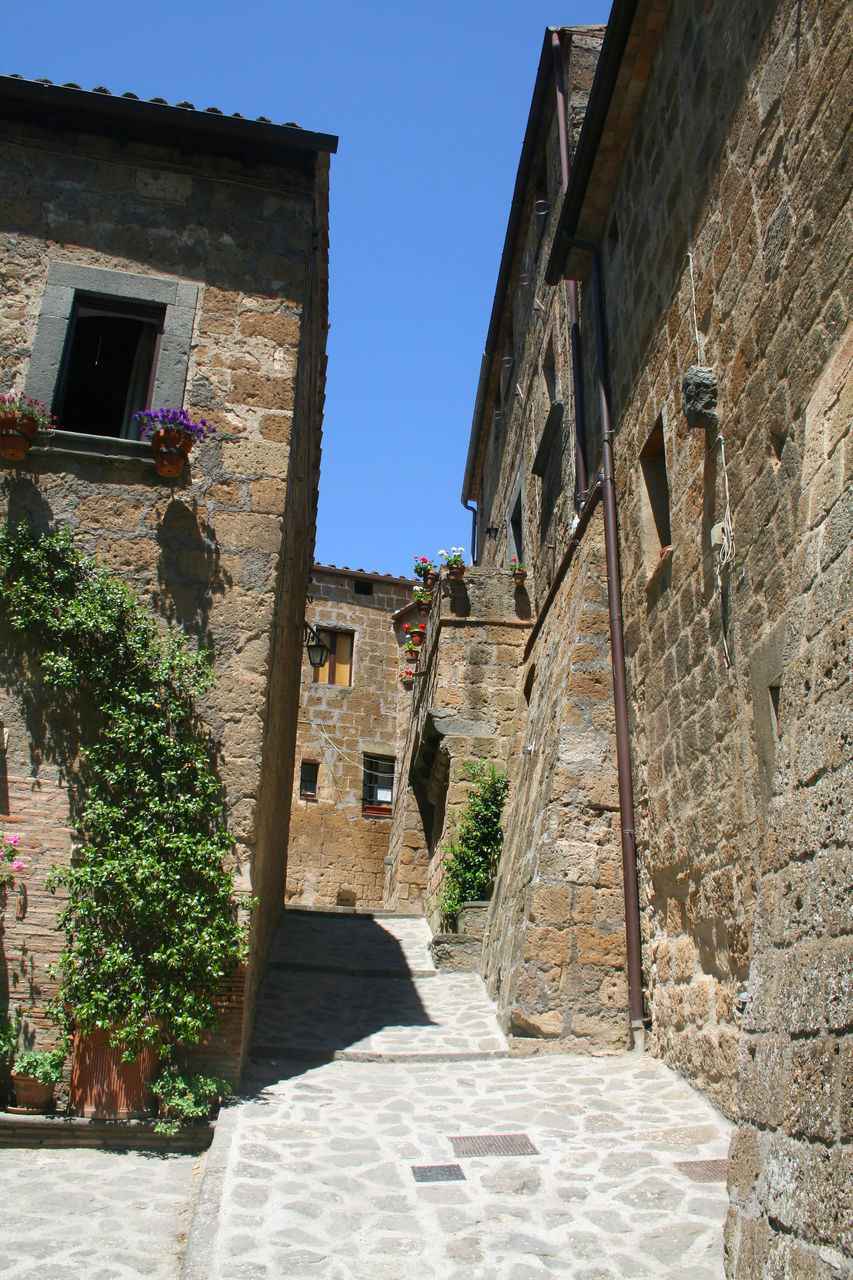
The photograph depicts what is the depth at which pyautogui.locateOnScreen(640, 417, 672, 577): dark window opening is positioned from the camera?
6547 millimetres

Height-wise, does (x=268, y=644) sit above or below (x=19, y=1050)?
above

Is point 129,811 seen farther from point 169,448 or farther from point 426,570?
point 426,570

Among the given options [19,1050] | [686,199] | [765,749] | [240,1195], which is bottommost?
[240,1195]

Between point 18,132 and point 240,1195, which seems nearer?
point 240,1195

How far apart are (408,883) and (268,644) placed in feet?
27.1

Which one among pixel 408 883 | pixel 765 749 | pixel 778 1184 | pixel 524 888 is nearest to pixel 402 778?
pixel 408 883

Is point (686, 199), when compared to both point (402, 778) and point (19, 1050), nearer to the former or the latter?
point (19, 1050)

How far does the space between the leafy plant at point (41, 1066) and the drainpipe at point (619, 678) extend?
3376 millimetres

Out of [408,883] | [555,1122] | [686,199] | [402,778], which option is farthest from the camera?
[402,778]

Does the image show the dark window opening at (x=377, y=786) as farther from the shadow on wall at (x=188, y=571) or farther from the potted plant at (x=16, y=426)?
the potted plant at (x=16, y=426)

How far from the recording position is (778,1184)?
2367mm

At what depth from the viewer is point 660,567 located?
20.0ft

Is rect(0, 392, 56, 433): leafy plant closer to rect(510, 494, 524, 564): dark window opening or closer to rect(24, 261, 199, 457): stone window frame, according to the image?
rect(24, 261, 199, 457): stone window frame

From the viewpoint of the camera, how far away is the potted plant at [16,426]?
6117mm
